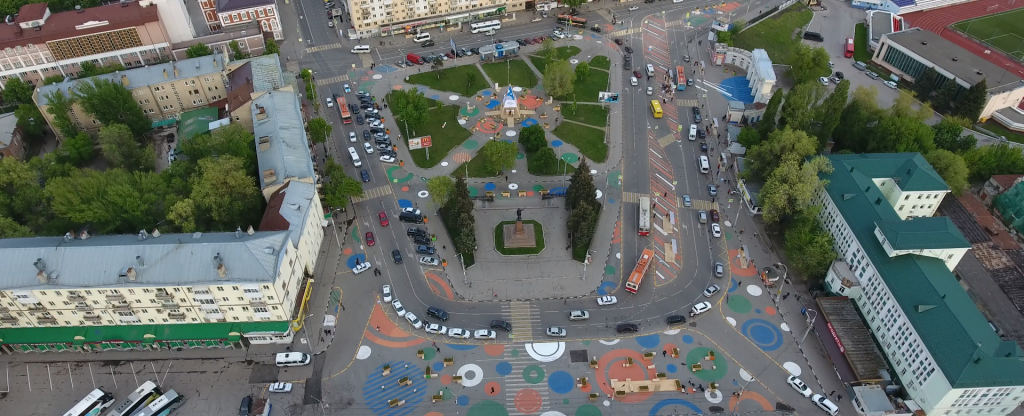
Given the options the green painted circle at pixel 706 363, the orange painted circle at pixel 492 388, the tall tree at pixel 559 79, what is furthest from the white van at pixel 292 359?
the tall tree at pixel 559 79

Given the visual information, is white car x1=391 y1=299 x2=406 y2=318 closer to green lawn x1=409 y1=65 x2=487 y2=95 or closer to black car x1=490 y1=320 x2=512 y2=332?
black car x1=490 y1=320 x2=512 y2=332

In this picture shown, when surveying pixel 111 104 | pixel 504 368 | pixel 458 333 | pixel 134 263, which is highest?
pixel 111 104

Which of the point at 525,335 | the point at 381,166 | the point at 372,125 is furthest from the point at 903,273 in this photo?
the point at 372,125

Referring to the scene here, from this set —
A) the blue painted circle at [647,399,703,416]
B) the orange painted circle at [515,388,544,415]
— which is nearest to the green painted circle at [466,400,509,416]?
the orange painted circle at [515,388,544,415]

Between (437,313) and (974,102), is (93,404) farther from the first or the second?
(974,102)

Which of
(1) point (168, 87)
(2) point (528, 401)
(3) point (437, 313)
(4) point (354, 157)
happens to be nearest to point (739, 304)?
(2) point (528, 401)

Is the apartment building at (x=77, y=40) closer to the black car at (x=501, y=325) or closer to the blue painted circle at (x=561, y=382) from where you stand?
the black car at (x=501, y=325)

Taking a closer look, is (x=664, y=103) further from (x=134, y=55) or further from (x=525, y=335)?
(x=134, y=55)
